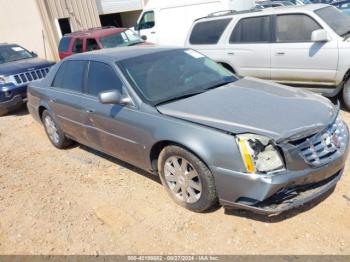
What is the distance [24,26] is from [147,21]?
7.20 m

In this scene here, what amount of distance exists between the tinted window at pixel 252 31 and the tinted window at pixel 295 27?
0.22 m

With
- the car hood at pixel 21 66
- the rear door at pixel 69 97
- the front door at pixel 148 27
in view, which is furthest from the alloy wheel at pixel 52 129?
the front door at pixel 148 27

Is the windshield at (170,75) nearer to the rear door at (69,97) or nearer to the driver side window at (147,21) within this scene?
the rear door at (69,97)

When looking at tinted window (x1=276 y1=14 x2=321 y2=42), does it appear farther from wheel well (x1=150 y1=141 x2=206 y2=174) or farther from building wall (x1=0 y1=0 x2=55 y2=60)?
building wall (x1=0 y1=0 x2=55 y2=60)

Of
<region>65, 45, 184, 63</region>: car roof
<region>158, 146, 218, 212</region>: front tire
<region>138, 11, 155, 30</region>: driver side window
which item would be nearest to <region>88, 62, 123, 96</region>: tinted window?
<region>65, 45, 184, 63</region>: car roof

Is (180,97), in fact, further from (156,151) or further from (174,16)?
(174,16)

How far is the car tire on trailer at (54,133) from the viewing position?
17.5 ft

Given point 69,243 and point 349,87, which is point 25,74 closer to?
point 69,243

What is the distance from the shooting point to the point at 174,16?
11.7 meters

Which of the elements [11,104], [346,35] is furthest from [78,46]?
[346,35]

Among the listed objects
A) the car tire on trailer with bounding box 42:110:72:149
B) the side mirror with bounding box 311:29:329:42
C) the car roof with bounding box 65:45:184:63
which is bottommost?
the car tire on trailer with bounding box 42:110:72:149

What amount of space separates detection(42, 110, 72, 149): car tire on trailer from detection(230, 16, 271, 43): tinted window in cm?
367

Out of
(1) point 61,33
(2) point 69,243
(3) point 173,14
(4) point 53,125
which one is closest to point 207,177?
(2) point 69,243

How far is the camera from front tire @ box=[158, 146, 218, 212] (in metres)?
3.08
